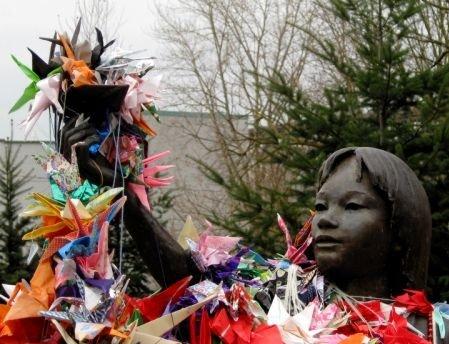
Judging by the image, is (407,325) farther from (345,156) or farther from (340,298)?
(345,156)

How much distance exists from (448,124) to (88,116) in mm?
5527

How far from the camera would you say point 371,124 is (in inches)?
334

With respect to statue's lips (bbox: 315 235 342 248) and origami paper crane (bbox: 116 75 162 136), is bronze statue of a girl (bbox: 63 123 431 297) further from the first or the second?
origami paper crane (bbox: 116 75 162 136)

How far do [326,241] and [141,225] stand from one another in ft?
2.19

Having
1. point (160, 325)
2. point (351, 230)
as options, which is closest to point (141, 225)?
point (160, 325)

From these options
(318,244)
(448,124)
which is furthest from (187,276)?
(448,124)

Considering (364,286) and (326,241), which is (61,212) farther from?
(364,286)

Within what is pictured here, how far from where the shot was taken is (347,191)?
10.6 feet

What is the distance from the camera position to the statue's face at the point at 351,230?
3.17 meters

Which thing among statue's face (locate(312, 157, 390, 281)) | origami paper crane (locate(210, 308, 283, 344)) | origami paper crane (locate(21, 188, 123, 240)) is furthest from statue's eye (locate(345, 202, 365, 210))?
origami paper crane (locate(21, 188, 123, 240))

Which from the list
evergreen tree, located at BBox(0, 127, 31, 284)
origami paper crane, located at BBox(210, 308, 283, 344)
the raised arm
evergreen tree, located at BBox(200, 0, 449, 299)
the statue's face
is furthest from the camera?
evergreen tree, located at BBox(0, 127, 31, 284)

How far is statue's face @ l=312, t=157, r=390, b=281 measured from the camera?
317 cm

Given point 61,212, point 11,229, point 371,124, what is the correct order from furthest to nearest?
point 11,229
point 371,124
point 61,212

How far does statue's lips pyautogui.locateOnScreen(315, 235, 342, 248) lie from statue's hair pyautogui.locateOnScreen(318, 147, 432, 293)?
219mm
